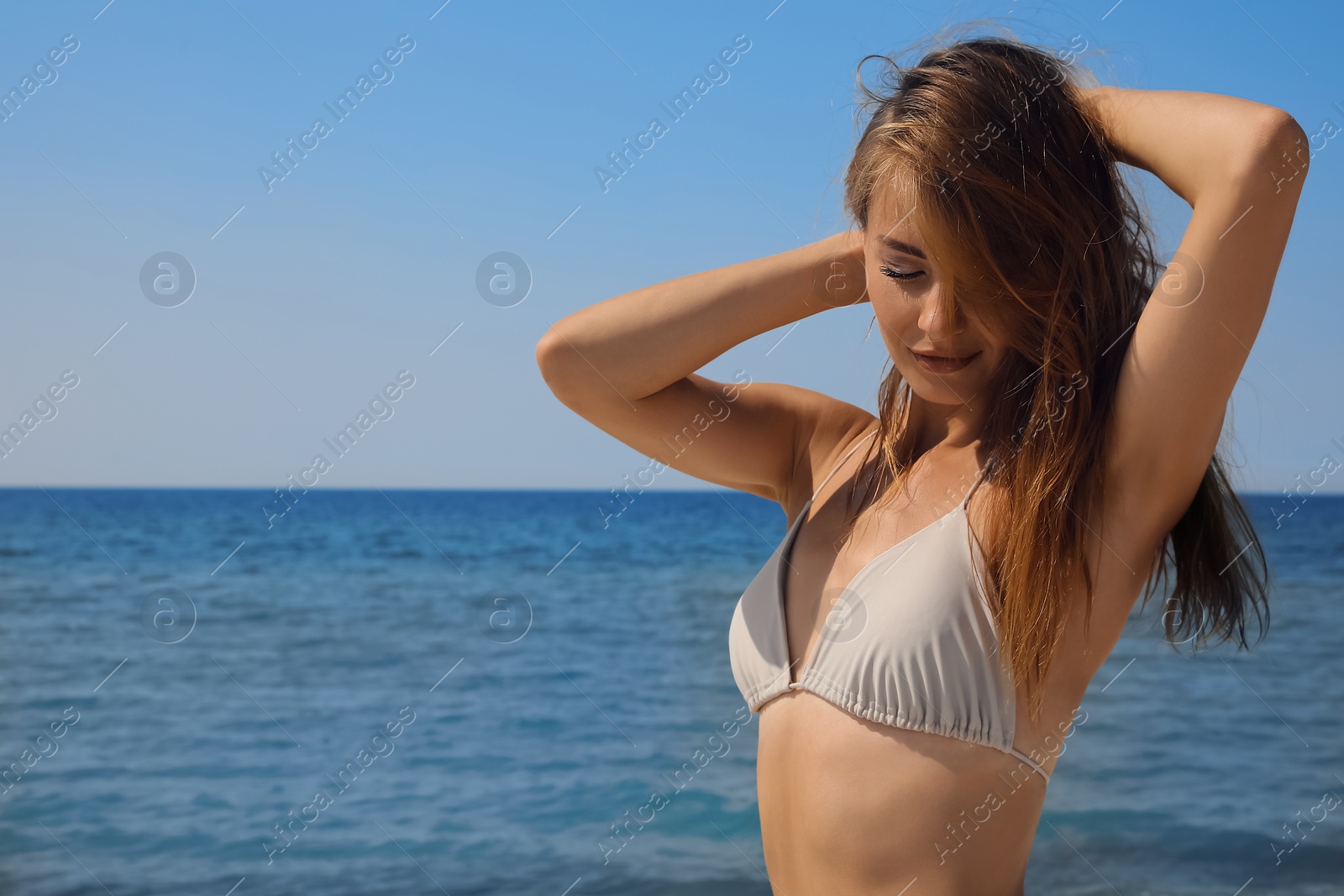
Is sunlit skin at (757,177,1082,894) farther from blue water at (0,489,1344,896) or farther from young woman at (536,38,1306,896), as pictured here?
blue water at (0,489,1344,896)

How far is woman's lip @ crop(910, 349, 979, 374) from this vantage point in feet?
5.48

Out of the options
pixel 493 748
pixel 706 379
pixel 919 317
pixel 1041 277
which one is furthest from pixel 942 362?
pixel 493 748

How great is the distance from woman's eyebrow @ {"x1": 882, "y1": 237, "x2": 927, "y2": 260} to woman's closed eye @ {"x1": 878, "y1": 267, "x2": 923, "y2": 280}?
0.09 feet

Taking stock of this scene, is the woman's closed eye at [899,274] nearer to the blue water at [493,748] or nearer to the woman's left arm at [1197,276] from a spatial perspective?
the woman's left arm at [1197,276]

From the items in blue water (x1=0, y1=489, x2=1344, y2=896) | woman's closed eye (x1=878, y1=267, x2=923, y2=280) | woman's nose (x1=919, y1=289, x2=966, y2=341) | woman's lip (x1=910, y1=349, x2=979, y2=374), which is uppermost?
woman's closed eye (x1=878, y1=267, x2=923, y2=280)

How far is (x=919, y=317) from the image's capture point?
163cm

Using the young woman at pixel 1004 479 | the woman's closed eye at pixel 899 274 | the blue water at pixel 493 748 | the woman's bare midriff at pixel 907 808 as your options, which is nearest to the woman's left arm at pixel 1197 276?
the young woman at pixel 1004 479

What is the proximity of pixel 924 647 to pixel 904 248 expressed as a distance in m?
0.60

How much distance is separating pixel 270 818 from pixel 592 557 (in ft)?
60.2

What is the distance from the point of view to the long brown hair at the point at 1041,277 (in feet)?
5.12

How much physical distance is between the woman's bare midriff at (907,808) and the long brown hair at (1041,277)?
5.3 inches

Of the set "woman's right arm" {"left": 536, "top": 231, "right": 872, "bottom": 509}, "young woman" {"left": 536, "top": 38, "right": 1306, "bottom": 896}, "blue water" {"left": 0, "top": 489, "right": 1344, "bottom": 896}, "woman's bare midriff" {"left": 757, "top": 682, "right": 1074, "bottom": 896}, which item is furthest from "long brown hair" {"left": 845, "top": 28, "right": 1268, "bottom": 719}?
"blue water" {"left": 0, "top": 489, "right": 1344, "bottom": 896}

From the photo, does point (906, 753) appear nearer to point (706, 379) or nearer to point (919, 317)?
point (919, 317)

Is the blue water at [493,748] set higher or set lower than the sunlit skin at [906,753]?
lower
